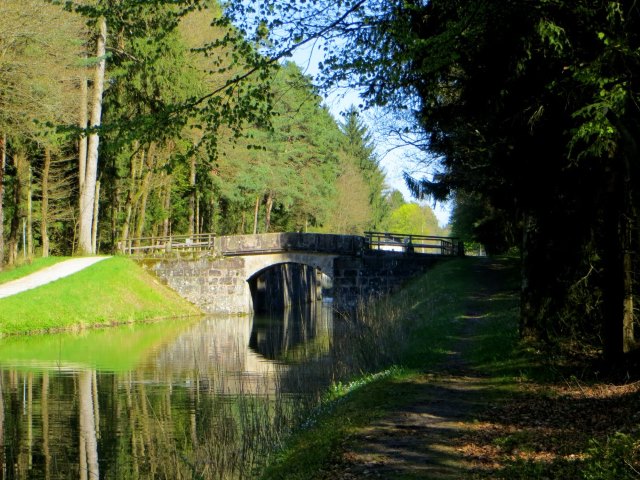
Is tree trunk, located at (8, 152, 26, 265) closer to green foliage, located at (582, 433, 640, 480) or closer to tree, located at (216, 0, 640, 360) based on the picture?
tree, located at (216, 0, 640, 360)

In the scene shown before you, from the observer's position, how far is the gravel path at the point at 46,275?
2611 cm

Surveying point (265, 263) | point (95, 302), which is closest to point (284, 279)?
point (265, 263)

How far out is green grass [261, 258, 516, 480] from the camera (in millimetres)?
7554

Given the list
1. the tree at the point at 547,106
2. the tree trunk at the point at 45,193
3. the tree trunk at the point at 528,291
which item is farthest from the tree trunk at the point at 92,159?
the tree trunk at the point at 528,291

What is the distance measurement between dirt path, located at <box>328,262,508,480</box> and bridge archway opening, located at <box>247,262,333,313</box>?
1057 inches

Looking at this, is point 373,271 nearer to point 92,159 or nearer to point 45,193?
point 92,159

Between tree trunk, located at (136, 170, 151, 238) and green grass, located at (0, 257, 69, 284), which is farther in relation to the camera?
tree trunk, located at (136, 170, 151, 238)

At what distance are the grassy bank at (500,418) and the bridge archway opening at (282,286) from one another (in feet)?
82.8

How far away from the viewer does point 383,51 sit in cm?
812

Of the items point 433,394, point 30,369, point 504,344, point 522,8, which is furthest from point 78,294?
point 522,8

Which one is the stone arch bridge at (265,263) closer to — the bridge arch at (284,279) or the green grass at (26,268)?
the bridge arch at (284,279)

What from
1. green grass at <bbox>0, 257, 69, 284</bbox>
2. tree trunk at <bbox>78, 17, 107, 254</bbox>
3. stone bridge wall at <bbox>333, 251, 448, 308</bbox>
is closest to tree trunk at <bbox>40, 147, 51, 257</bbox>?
tree trunk at <bbox>78, 17, 107, 254</bbox>

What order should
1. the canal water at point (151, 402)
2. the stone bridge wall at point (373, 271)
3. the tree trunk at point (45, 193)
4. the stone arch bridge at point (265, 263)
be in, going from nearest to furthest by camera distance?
the canal water at point (151, 402) → the tree trunk at point (45, 193) → the stone arch bridge at point (265, 263) → the stone bridge wall at point (373, 271)

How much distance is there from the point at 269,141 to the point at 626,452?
38.5 metres
